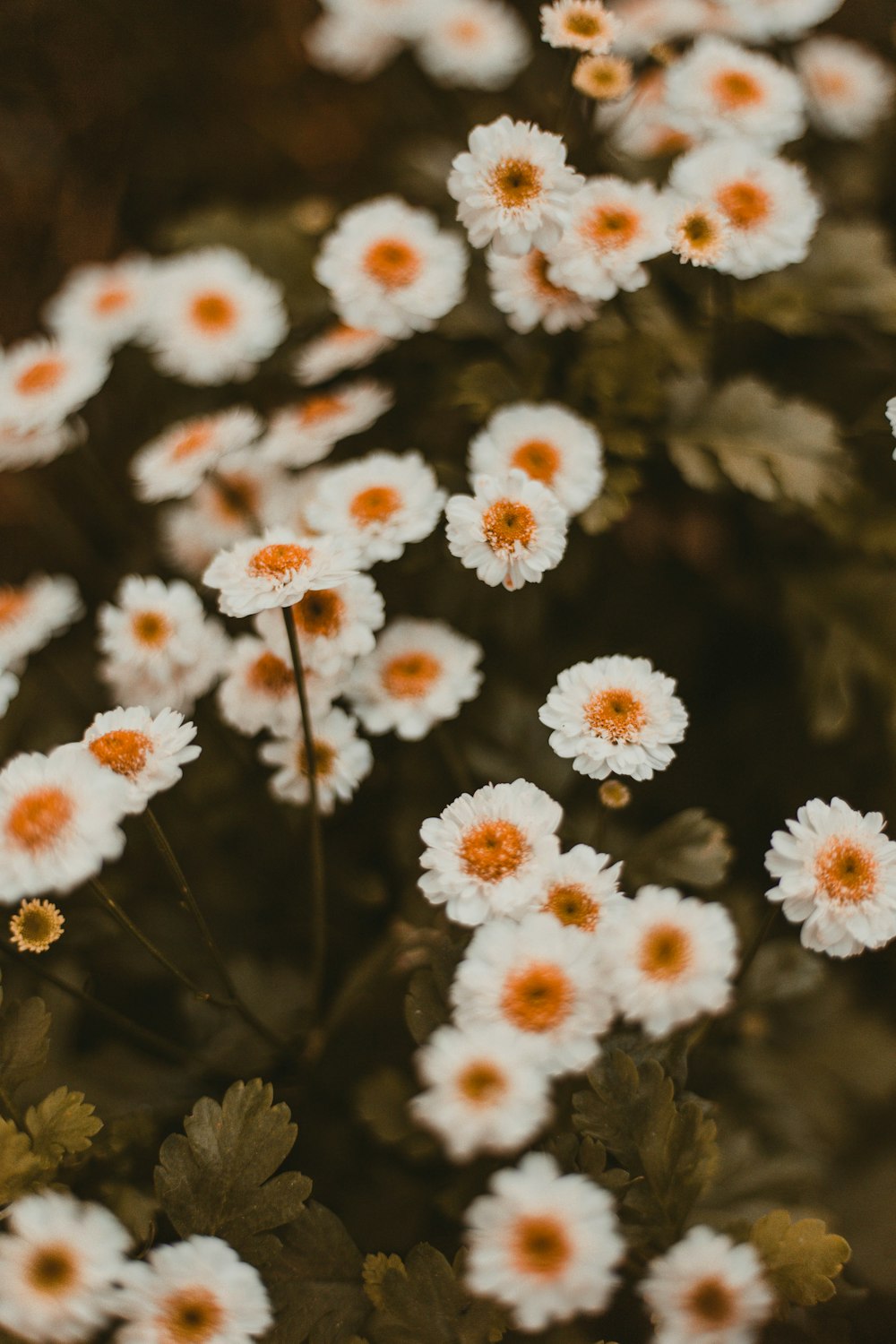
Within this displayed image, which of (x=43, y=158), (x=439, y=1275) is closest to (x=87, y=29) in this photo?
(x=43, y=158)

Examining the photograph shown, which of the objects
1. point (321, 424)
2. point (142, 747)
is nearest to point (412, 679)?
point (142, 747)

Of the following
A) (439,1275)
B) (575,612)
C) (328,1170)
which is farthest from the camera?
(575,612)

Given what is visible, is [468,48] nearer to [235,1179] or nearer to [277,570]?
[277,570]

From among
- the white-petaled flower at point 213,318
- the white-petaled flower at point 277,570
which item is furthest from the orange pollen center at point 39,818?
the white-petaled flower at point 213,318

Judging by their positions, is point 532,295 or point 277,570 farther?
point 532,295

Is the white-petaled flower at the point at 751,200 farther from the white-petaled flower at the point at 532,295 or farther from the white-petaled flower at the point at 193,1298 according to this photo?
the white-petaled flower at the point at 193,1298

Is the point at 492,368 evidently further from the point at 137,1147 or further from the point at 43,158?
the point at 43,158

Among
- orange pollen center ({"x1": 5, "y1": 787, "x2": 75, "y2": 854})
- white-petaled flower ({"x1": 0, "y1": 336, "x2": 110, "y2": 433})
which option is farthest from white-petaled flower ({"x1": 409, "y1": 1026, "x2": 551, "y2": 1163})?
white-petaled flower ({"x1": 0, "y1": 336, "x2": 110, "y2": 433})
